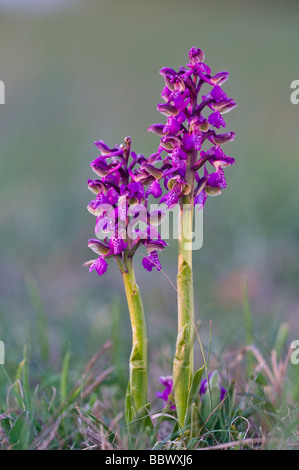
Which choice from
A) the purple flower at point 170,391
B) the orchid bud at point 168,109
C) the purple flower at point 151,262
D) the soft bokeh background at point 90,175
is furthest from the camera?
the soft bokeh background at point 90,175

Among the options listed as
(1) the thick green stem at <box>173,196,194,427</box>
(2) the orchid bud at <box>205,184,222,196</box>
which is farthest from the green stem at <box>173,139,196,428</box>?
(2) the orchid bud at <box>205,184,222,196</box>

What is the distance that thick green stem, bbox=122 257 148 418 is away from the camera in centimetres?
188

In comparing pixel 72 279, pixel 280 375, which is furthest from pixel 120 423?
pixel 72 279

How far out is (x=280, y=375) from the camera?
2400 mm

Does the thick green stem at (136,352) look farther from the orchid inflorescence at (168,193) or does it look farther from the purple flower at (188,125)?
the purple flower at (188,125)

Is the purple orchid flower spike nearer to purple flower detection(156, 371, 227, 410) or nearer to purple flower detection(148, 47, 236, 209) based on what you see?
purple flower detection(148, 47, 236, 209)

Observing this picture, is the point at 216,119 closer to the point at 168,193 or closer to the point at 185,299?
the point at 168,193

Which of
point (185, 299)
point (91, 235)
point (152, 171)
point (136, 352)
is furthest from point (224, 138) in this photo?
point (91, 235)

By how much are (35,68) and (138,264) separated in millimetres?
5698

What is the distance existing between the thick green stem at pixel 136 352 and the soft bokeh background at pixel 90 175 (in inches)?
27.4

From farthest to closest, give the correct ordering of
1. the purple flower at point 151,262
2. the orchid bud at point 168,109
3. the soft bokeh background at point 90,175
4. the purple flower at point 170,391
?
1. the soft bokeh background at point 90,175
2. the purple flower at point 170,391
3. the purple flower at point 151,262
4. the orchid bud at point 168,109

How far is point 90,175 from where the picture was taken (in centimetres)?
629

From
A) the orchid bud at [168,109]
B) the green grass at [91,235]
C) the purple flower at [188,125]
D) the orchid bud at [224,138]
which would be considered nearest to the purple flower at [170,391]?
the green grass at [91,235]

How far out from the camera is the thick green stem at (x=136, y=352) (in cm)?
188
